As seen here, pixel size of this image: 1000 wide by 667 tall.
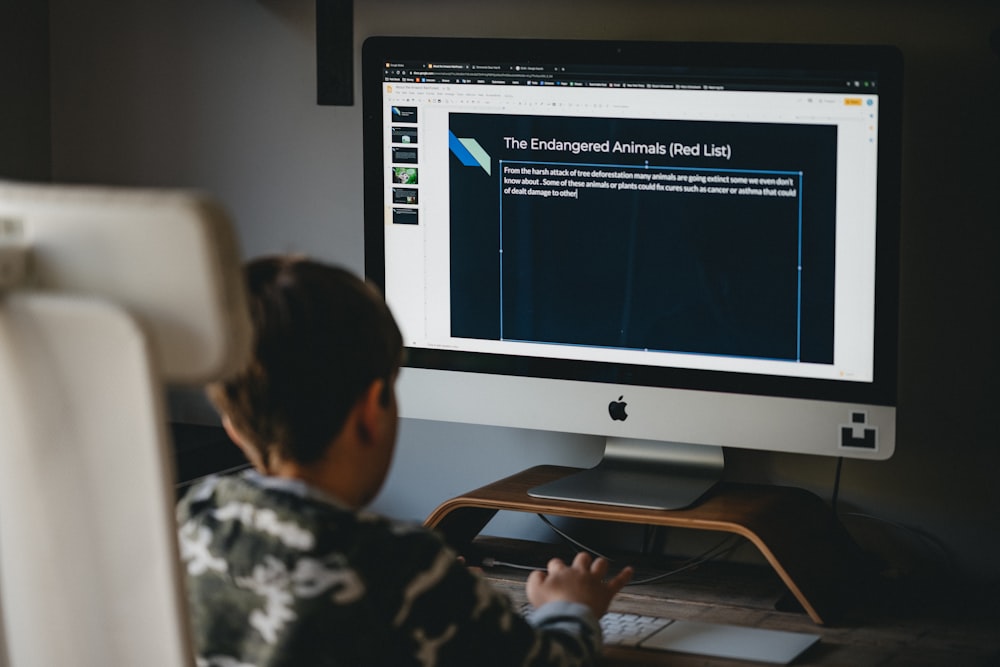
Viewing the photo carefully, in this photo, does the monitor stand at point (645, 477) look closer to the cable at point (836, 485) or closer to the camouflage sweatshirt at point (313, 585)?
the cable at point (836, 485)

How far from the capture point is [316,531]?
96 cm

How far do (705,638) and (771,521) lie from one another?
0.65ft

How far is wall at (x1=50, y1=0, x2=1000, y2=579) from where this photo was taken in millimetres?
1621

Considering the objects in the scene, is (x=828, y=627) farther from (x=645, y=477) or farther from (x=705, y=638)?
(x=645, y=477)

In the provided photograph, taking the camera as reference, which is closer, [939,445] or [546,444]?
[939,445]

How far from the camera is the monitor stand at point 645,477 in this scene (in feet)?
5.25

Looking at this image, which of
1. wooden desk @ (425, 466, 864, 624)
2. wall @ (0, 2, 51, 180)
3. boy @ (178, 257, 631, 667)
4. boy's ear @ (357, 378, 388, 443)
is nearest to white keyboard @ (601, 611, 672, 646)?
wooden desk @ (425, 466, 864, 624)

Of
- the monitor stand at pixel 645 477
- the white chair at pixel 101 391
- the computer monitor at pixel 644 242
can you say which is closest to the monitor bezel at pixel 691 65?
the computer monitor at pixel 644 242

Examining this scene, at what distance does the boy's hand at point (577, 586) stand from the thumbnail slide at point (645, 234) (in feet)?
1.21

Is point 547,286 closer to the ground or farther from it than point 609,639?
farther from it

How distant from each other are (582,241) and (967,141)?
19.0 inches

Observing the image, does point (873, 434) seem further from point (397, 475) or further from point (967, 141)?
point (397, 475)

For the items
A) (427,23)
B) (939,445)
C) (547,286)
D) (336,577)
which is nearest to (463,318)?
(547,286)

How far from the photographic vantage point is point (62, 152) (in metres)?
2.13
